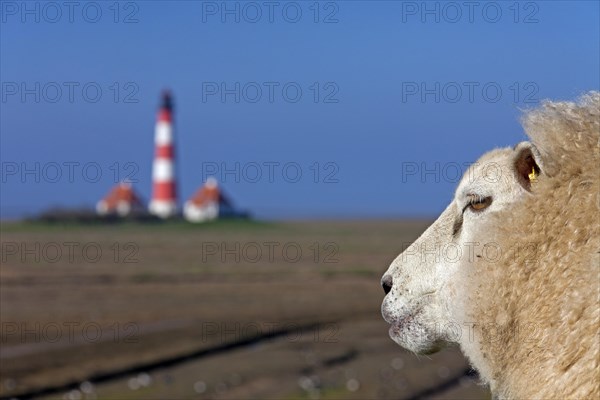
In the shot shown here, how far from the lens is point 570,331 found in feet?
13.7

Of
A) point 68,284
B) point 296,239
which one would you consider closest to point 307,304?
point 68,284

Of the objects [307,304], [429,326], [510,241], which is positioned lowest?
[307,304]

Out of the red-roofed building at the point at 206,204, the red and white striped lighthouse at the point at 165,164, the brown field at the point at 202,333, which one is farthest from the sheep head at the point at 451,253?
the red-roofed building at the point at 206,204

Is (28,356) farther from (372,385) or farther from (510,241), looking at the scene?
(510,241)

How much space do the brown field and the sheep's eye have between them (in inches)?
56.3

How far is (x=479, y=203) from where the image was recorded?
479 centimetres

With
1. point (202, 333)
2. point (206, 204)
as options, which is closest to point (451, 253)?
point (202, 333)

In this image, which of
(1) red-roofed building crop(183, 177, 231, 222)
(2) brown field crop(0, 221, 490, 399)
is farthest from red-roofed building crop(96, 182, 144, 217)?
(2) brown field crop(0, 221, 490, 399)

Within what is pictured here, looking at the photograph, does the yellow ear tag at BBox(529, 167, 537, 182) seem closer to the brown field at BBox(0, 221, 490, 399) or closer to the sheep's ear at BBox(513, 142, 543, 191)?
the sheep's ear at BBox(513, 142, 543, 191)

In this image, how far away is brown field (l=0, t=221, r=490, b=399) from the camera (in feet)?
47.1

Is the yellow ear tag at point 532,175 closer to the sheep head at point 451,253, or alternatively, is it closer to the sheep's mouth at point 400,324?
the sheep head at point 451,253

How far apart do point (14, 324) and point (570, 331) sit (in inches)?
684

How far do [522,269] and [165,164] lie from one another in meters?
65.9

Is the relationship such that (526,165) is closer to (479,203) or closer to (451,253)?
(479,203)
